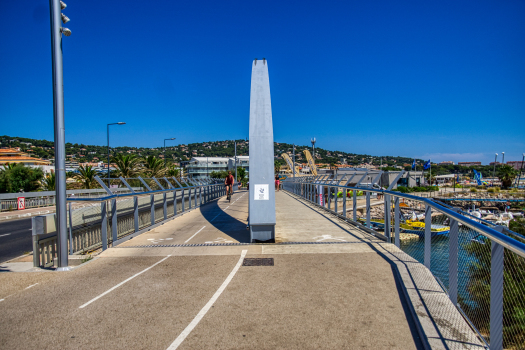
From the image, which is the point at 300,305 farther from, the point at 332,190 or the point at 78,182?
the point at 78,182

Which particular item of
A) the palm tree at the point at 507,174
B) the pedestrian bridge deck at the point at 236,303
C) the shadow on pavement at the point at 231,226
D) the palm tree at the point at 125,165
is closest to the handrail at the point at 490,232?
the pedestrian bridge deck at the point at 236,303

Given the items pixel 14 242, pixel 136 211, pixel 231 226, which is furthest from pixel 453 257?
pixel 14 242

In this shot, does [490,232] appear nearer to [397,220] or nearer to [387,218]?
[397,220]

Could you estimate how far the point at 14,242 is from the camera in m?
Answer: 12.8

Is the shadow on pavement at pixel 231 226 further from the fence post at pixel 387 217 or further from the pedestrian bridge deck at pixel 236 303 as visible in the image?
the fence post at pixel 387 217

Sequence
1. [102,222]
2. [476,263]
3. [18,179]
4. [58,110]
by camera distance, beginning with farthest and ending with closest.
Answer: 1. [18,179]
2. [102,222]
3. [58,110]
4. [476,263]

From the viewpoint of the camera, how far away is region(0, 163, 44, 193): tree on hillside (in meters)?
36.4

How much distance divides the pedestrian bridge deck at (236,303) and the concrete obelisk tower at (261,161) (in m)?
1.07

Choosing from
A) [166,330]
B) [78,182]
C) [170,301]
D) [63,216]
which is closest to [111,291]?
[170,301]

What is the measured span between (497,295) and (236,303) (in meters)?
3.13

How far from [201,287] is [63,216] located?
363cm

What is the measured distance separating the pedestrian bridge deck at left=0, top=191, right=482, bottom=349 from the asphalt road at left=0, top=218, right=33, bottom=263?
452 cm

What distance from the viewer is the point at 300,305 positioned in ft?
15.8

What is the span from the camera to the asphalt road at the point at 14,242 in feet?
34.8
